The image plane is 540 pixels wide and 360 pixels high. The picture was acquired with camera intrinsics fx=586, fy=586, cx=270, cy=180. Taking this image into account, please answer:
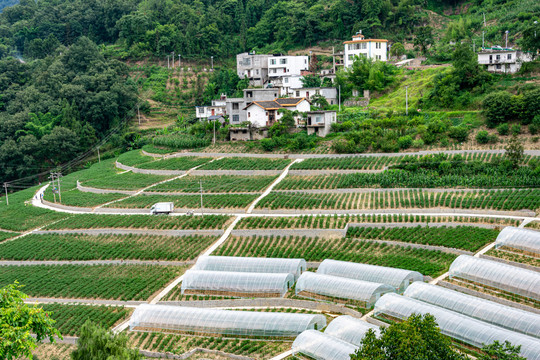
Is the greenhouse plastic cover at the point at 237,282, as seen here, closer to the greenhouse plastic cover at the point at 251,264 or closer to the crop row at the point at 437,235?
the greenhouse plastic cover at the point at 251,264

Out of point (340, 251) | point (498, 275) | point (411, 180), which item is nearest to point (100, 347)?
point (340, 251)

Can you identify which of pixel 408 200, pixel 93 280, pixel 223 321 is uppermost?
pixel 408 200

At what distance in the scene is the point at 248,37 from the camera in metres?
84.6

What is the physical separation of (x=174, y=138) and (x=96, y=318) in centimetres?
3043

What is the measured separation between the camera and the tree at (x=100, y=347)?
770 inches

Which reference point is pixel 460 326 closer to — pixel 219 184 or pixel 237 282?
pixel 237 282

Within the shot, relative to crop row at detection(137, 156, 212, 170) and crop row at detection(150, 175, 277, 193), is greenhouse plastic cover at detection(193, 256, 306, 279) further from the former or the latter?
crop row at detection(137, 156, 212, 170)

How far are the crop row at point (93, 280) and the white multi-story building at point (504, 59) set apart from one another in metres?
34.4

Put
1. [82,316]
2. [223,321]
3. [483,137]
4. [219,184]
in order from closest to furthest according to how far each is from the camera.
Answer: [223,321], [82,316], [483,137], [219,184]

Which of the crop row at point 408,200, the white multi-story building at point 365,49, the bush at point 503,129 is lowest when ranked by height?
the crop row at point 408,200

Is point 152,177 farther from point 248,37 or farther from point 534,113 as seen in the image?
point 248,37

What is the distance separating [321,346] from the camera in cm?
2286

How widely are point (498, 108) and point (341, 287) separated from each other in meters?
24.0

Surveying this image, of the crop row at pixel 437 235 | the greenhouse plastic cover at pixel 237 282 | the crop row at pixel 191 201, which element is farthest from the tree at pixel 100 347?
the crop row at pixel 191 201
